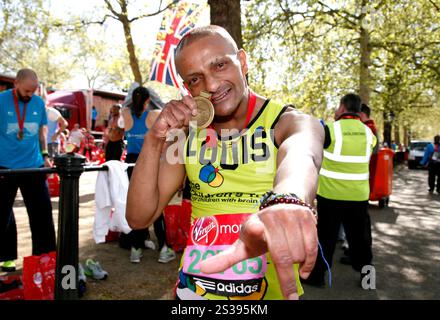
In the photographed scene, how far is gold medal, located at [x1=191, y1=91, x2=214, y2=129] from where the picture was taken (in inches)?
67.1

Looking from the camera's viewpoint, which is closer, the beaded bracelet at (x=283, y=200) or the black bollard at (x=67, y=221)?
the beaded bracelet at (x=283, y=200)

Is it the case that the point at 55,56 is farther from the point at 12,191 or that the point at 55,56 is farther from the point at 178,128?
the point at 178,128

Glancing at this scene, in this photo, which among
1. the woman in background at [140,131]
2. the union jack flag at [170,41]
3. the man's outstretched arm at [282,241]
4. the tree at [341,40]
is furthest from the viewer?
the tree at [341,40]

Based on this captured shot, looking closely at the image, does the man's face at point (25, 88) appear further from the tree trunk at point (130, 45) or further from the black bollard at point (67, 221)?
the tree trunk at point (130, 45)

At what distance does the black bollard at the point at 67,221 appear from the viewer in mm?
2936

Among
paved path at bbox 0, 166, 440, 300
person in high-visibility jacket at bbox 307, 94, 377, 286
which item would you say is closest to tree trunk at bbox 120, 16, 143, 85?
paved path at bbox 0, 166, 440, 300

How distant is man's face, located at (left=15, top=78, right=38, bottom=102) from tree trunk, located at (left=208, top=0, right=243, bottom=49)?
2.62 m

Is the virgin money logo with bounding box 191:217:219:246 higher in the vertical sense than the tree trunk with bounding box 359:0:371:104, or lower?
lower

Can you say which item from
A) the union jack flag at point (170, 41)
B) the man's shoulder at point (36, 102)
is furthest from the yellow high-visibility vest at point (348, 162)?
the union jack flag at point (170, 41)

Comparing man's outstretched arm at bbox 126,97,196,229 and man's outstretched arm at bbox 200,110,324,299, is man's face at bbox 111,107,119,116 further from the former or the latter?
man's outstretched arm at bbox 200,110,324,299

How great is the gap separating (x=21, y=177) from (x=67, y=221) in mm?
1759

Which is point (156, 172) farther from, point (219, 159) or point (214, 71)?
point (214, 71)

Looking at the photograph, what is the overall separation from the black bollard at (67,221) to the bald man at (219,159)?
1.21 m

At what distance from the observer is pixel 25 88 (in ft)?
14.4
